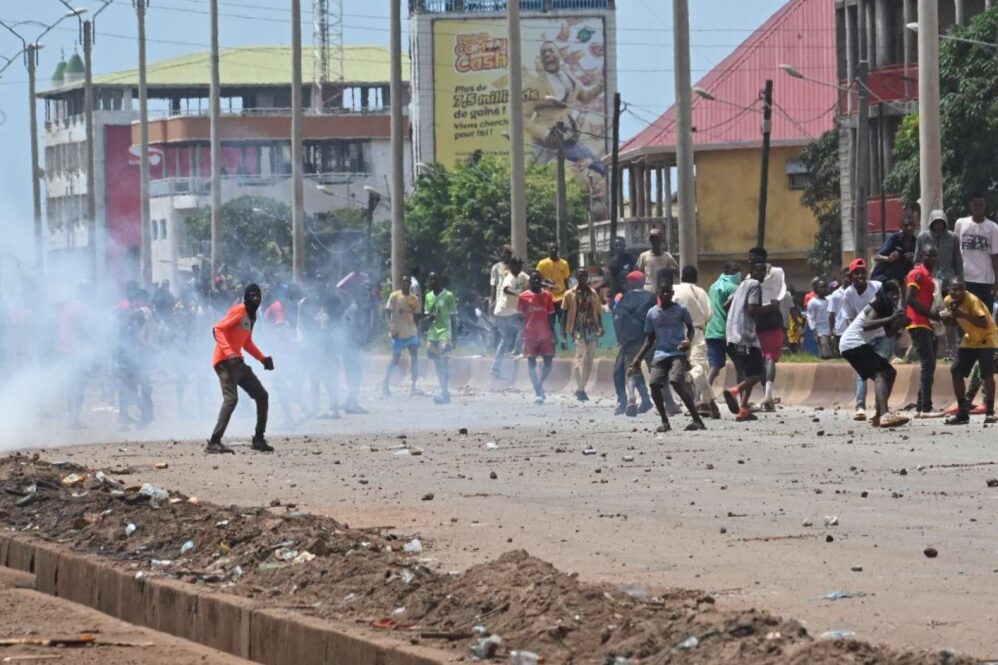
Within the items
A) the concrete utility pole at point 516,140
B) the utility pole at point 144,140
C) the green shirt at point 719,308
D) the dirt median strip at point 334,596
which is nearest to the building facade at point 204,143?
the utility pole at point 144,140

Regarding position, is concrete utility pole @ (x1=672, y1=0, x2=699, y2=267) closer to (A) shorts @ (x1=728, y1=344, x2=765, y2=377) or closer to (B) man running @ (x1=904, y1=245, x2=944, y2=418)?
(A) shorts @ (x1=728, y1=344, x2=765, y2=377)

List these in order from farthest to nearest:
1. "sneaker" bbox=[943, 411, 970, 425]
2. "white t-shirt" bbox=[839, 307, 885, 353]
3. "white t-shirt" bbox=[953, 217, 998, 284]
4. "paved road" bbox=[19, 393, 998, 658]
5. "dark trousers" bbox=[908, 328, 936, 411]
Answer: "white t-shirt" bbox=[953, 217, 998, 284]
"dark trousers" bbox=[908, 328, 936, 411]
"sneaker" bbox=[943, 411, 970, 425]
"white t-shirt" bbox=[839, 307, 885, 353]
"paved road" bbox=[19, 393, 998, 658]

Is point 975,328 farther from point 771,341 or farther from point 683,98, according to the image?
point 683,98

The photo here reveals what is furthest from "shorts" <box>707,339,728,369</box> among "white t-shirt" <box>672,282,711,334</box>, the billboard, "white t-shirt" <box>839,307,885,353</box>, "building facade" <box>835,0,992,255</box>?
the billboard

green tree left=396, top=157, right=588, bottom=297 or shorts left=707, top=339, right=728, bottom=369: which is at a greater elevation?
green tree left=396, top=157, right=588, bottom=297

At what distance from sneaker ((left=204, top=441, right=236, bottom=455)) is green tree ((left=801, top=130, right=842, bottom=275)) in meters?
44.1

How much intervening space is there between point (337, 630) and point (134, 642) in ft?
6.46

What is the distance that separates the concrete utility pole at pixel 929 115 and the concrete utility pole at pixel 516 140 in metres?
11.9

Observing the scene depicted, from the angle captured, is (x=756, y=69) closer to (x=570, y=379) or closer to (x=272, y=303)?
(x=570, y=379)

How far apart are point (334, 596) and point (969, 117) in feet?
125

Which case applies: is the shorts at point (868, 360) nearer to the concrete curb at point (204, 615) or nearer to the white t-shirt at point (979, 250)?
the white t-shirt at point (979, 250)

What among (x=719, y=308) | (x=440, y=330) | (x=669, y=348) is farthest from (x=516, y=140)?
(x=669, y=348)

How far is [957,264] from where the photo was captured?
21.0 m

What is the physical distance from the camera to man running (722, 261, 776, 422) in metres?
21.6
